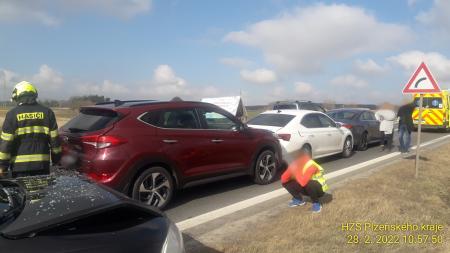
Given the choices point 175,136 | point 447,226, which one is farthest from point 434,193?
point 175,136

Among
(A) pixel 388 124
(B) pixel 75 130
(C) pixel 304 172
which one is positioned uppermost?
(B) pixel 75 130

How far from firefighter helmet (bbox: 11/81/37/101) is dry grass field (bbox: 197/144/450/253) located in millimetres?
2707

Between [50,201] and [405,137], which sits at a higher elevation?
[50,201]

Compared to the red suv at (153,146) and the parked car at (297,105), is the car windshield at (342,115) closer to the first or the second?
the parked car at (297,105)

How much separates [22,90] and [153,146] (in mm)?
1825

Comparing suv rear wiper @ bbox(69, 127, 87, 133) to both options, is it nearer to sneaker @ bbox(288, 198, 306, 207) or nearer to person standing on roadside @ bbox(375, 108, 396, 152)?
sneaker @ bbox(288, 198, 306, 207)

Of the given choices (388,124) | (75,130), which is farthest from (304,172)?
(388,124)

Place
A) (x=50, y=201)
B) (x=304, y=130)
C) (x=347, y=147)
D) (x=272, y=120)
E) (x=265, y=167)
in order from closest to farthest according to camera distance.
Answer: (x=50, y=201)
(x=265, y=167)
(x=304, y=130)
(x=272, y=120)
(x=347, y=147)

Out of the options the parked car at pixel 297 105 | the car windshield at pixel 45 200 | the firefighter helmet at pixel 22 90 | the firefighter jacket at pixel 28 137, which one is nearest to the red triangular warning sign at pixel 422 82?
the firefighter jacket at pixel 28 137

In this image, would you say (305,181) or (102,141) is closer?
(102,141)

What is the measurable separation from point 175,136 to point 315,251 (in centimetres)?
270

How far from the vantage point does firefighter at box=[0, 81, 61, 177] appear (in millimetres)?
4730

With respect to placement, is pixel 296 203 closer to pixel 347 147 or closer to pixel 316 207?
pixel 316 207

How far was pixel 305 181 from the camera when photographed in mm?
5977
